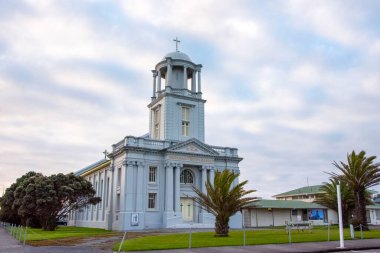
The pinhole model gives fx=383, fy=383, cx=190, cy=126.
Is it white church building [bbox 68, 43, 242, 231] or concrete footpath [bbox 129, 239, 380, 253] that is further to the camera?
white church building [bbox 68, 43, 242, 231]

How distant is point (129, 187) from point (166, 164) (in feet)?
15.0

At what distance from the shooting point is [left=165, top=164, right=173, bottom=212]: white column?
39.6m

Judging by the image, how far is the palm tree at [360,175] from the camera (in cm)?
3247

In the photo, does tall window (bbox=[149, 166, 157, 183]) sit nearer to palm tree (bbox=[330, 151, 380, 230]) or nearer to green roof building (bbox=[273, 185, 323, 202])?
palm tree (bbox=[330, 151, 380, 230])

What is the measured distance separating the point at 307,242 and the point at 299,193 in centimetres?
5304

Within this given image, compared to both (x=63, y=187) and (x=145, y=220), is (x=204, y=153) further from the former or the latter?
(x=63, y=187)

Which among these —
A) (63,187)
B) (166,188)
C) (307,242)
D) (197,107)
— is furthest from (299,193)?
(307,242)

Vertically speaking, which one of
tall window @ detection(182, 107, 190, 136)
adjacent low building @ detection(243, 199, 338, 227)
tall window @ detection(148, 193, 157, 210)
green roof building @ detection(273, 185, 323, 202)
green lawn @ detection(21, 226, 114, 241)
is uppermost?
tall window @ detection(182, 107, 190, 136)

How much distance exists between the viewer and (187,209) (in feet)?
139

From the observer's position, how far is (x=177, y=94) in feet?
148

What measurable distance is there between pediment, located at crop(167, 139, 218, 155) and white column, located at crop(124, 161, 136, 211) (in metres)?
4.46

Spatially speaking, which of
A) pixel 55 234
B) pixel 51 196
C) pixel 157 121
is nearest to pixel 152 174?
pixel 157 121

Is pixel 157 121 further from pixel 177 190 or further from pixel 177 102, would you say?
pixel 177 190

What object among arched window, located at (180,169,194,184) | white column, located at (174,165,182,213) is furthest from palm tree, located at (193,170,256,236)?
arched window, located at (180,169,194,184)
